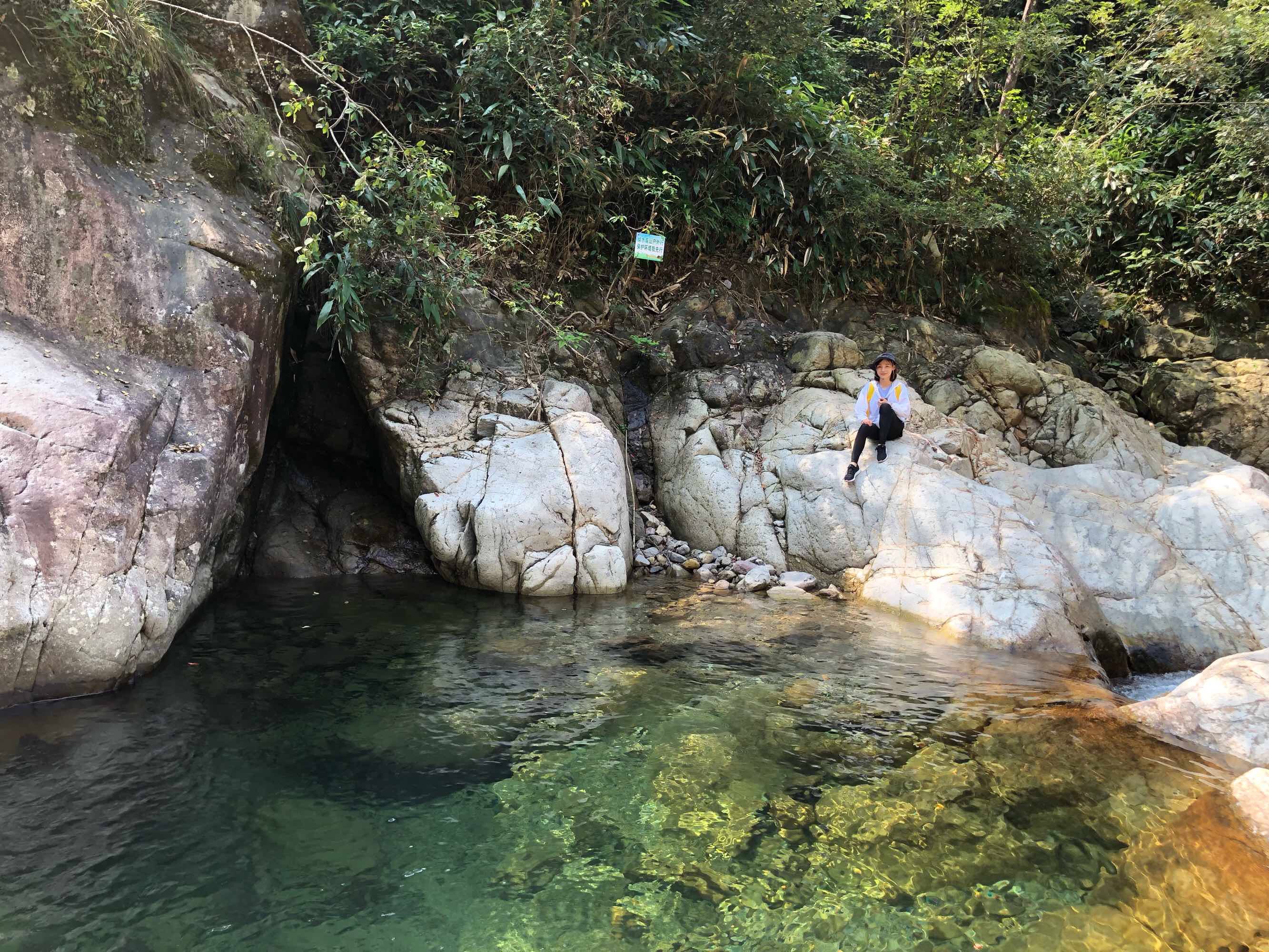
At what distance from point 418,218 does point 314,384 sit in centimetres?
277

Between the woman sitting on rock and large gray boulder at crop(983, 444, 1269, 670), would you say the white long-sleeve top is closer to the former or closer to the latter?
the woman sitting on rock

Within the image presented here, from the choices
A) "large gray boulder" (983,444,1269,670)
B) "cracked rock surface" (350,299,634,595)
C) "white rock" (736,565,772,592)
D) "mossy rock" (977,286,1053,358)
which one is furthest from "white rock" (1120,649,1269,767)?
"mossy rock" (977,286,1053,358)

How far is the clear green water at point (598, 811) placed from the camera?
9.61 feet

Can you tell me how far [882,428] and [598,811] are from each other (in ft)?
20.3

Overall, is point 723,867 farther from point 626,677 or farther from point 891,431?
point 891,431

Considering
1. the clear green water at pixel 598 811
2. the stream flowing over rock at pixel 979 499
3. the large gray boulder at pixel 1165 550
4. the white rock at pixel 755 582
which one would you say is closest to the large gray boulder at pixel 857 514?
the stream flowing over rock at pixel 979 499

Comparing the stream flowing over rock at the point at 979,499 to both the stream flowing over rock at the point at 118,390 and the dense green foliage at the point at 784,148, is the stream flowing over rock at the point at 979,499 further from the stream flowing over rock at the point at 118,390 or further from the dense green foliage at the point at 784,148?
the stream flowing over rock at the point at 118,390

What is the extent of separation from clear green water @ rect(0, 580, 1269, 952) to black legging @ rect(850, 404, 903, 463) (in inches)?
127

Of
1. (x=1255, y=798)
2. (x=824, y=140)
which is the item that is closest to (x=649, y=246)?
(x=824, y=140)

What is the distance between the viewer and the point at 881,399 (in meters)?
8.68

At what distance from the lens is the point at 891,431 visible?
8.66 m

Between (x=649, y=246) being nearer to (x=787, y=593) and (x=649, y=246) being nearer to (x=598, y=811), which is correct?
(x=787, y=593)

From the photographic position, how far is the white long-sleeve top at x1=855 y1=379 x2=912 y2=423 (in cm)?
865

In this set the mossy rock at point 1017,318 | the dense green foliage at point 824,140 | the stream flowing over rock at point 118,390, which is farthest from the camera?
the mossy rock at point 1017,318
